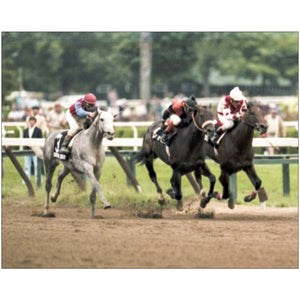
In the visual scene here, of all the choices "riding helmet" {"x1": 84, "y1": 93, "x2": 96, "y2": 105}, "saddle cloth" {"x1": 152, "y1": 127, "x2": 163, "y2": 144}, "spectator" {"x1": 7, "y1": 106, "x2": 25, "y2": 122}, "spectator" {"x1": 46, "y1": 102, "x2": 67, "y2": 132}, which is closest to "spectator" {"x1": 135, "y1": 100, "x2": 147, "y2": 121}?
"spectator" {"x1": 7, "y1": 106, "x2": 25, "y2": 122}

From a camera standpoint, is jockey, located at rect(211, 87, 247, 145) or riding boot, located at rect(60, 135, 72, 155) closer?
jockey, located at rect(211, 87, 247, 145)

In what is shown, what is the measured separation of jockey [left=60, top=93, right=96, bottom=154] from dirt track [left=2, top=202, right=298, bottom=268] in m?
1.06

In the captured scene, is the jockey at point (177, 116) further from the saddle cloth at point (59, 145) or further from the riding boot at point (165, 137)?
the saddle cloth at point (59, 145)

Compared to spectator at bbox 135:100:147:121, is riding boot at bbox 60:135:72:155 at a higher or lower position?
lower

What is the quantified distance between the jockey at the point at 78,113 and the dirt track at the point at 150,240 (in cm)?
106

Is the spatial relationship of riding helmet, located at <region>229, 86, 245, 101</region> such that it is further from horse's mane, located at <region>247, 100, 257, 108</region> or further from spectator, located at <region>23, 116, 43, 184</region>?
spectator, located at <region>23, 116, 43, 184</region>

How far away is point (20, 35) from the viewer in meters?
21.9

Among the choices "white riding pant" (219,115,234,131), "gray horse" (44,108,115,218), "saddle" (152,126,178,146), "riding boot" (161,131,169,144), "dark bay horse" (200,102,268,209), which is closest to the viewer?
"dark bay horse" (200,102,268,209)

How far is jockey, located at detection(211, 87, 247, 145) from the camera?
9352 mm

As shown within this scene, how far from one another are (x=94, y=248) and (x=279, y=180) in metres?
6.15

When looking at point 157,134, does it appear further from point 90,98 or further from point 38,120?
point 38,120

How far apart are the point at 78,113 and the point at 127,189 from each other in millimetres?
2337

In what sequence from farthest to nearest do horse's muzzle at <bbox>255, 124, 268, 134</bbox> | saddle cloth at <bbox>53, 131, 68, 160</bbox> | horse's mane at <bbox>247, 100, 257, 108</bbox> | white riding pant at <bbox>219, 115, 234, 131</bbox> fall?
saddle cloth at <bbox>53, 131, 68, 160</bbox>, white riding pant at <bbox>219, 115, 234, 131</bbox>, horse's mane at <bbox>247, 100, 257, 108</bbox>, horse's muzzle at <bbox>255, 124, 268, 134</bbox>
